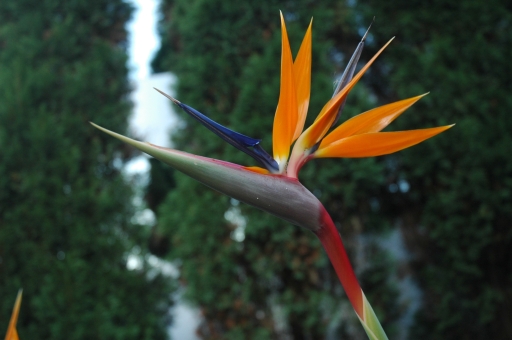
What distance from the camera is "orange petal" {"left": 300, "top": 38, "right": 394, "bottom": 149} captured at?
58cm

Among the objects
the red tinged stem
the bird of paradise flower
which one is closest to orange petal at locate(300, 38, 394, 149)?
the bird of paradise flower

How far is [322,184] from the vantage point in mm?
2447

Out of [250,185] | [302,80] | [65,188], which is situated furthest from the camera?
[65,188]

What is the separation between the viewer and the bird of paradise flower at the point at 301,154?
0.55m

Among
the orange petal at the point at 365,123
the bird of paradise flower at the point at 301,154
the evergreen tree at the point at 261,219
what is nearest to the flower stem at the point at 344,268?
the bird of paradise flower at the point at 301,154

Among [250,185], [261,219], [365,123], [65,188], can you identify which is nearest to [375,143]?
[365,123]

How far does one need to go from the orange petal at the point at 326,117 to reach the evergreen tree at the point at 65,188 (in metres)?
1.87

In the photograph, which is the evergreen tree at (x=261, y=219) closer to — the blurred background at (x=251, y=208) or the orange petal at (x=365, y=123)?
the blurred background at (x=251, y=208)

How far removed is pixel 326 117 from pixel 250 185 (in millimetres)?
125

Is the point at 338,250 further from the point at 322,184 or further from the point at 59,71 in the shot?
the point at 59,71

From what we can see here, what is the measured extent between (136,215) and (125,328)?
546 mm

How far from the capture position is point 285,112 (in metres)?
0.62

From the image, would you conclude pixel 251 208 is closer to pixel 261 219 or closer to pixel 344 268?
pixel 261 219

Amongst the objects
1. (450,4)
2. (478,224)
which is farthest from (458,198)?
(450,4)
